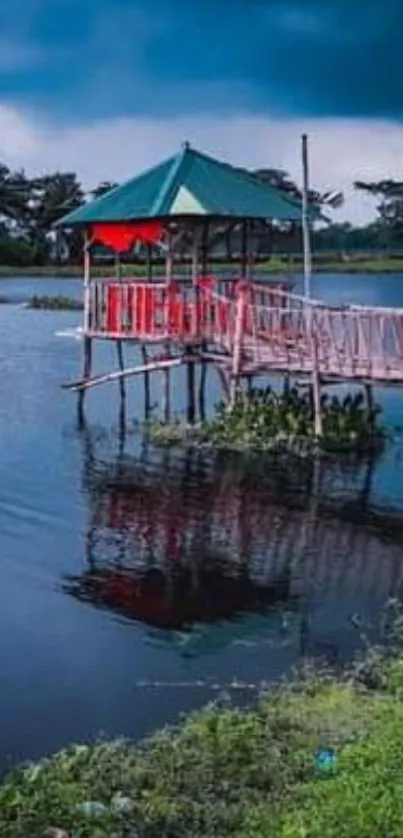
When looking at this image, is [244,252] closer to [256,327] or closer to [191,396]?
[191,396]

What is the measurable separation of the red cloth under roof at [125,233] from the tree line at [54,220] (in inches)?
2598

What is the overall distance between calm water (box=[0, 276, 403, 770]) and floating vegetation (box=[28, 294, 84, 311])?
3896cm

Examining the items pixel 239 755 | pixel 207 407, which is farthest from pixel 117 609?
pixel 207 407

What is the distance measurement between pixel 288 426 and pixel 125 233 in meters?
5.55

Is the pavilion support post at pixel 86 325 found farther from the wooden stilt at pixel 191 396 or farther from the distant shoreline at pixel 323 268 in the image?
the distant shoreline at pixel 323 268

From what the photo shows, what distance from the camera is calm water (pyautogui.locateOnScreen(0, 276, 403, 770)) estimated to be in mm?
11367

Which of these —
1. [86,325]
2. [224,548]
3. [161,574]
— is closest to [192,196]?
[86,325]

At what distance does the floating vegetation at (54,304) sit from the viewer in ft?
212

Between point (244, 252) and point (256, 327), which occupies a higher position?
point (244, 252)

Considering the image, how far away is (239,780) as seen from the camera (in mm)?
8656

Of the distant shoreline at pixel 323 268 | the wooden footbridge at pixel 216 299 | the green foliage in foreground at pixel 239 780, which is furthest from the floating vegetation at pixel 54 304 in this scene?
the green foliage in foreground at pixel 239 780

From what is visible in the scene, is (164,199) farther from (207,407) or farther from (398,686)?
(398,686)

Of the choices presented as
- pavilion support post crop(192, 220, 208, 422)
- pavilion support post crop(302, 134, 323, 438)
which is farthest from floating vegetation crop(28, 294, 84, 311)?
pavilion support post crop(302, 134, 323, 438)

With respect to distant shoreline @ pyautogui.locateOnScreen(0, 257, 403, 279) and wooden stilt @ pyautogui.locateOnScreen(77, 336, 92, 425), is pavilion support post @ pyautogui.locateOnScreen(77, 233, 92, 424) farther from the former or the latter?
distant shoreline @ pyautogui.locateOnScreen(0, 257, 403, 279)
